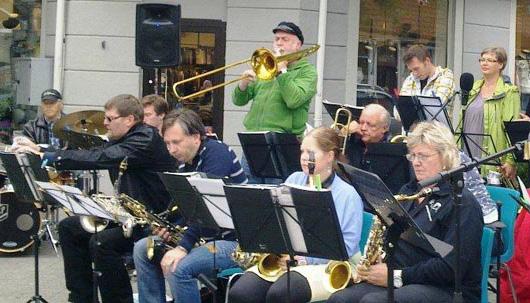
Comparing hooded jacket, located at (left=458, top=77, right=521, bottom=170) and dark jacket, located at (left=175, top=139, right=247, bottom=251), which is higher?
hooded jacket, located at (left=458, top=77, right=521, bottom=170)

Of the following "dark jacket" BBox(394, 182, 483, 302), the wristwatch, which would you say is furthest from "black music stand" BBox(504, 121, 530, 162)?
the wristwatch

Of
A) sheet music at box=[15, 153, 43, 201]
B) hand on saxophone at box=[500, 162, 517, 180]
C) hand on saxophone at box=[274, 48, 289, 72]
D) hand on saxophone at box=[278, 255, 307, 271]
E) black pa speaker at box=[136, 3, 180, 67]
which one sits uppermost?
black pa speaker at box=[136, 3, 180, 67]

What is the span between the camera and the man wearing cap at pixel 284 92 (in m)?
8.57

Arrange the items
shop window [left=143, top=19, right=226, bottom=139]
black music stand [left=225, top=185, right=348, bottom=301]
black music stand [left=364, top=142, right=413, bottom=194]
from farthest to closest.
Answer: shop window [left=143, top=19, right=226, bottom=139], black music stand [left=364, top=142, right=413, bottom=194], black music stand [left=225, top=185, right=348, bottom=301]

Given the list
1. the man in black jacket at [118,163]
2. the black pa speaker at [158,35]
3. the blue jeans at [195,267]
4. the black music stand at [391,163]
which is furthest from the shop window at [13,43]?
the blue jeans at [195,267]

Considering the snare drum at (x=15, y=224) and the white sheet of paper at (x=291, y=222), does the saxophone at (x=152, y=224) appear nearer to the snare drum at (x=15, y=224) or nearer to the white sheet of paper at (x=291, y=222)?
the white sheet of paper at (x=291, y=222)

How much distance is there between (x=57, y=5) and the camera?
1309cm

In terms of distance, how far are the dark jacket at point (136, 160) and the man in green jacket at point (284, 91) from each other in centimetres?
141

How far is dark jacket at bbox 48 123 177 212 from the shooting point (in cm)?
734

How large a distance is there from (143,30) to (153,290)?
4.29m

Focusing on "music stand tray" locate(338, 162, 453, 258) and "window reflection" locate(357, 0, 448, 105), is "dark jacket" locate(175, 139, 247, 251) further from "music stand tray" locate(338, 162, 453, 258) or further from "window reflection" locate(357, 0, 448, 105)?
"window reflection" locate(357, 0, 448, 105)

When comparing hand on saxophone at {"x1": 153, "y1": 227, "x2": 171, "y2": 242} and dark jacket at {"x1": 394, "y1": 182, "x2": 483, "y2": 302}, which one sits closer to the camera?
dark jacket at {"x1": 394, "y1": 182, "x2": 483, "y2": 302}

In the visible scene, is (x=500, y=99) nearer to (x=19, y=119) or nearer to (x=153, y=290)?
(x=153, y=290)

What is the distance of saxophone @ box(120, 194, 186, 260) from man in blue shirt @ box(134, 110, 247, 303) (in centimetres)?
7
